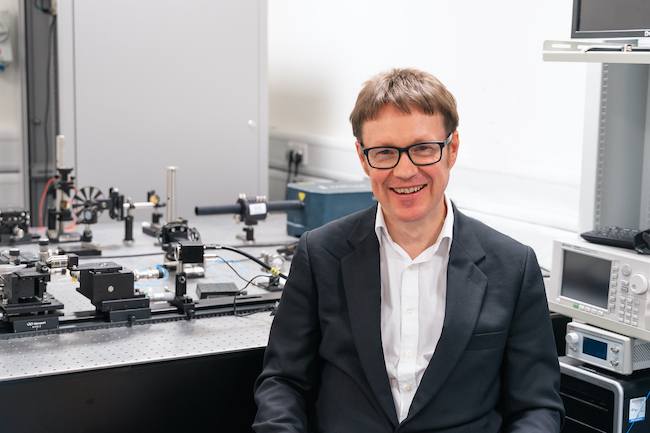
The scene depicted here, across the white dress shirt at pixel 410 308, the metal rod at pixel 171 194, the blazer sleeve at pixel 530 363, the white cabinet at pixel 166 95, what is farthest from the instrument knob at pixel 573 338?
the white cabinet at pixel 166 95

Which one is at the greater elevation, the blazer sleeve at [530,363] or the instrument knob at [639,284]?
the instrument knob at [639,284]

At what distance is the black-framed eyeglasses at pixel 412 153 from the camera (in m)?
1.20

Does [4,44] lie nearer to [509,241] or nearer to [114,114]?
[114,114]

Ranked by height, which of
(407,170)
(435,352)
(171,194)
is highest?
(407,170)

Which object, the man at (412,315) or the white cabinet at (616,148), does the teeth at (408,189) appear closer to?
the man at (412,315)

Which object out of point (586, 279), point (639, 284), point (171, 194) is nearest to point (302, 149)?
point (171, 194)

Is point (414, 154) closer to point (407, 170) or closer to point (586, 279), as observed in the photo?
point (407, 170)

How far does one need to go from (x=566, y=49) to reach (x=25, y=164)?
111 inches

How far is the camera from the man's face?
3.91 ft

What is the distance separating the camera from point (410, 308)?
1.23 metres

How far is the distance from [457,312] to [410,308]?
84 millimetres

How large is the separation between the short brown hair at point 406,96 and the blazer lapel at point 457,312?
22 centimetres

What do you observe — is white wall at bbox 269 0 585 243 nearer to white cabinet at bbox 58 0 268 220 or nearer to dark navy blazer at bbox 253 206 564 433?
white cabinet at bbox 58 0 268 220

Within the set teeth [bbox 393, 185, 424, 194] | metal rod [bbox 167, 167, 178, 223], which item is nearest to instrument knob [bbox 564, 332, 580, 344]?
teeth [bbox 393, 185, 424, 194]
